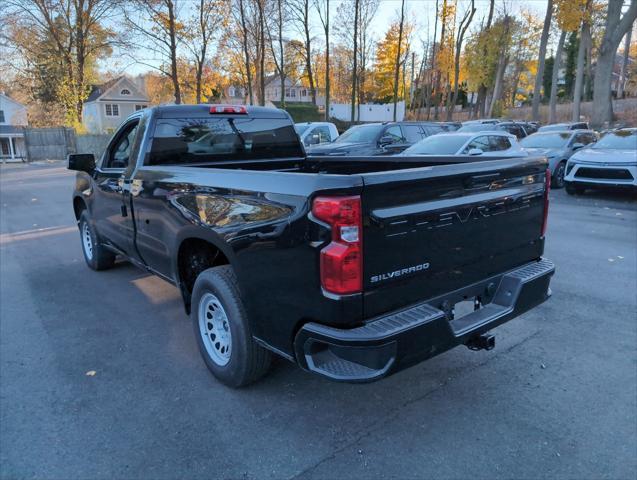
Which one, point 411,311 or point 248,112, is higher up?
point 248,112

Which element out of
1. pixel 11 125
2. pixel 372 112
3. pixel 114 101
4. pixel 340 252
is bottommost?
pixel 340 252

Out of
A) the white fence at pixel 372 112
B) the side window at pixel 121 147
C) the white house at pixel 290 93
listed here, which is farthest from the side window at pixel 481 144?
the white house at pixel 290 93

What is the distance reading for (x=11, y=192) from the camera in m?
15.9

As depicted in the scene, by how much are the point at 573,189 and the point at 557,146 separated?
2.53 metres

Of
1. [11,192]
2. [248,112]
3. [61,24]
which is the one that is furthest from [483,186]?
[61,24]

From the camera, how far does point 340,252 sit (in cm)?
237

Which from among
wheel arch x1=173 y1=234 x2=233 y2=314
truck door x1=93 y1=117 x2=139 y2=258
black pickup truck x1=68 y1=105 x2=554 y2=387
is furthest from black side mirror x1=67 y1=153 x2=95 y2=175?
wheel arch x1=173 y1=234 x2=233 y2=314

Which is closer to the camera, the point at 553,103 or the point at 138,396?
the point at 138,396

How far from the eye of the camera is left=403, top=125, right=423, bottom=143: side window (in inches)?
616

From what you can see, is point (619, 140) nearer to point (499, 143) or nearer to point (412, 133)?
point (499, 143)

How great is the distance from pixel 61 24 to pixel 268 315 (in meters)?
44.5

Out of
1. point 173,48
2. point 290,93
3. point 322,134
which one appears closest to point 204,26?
point 173,48

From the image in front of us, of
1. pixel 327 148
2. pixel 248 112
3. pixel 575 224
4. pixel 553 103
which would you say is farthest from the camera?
pixel 553 103

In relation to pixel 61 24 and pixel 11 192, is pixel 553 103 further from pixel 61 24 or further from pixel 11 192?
pixel 61 24
